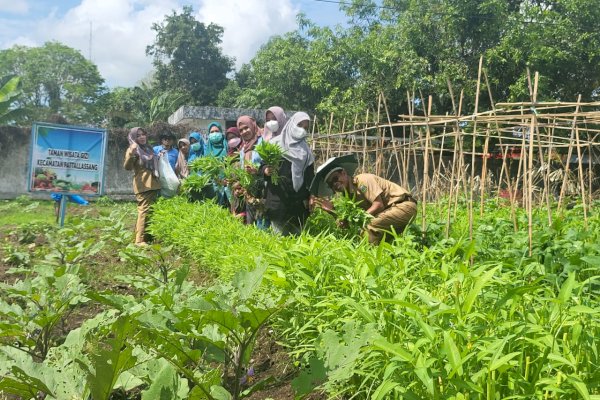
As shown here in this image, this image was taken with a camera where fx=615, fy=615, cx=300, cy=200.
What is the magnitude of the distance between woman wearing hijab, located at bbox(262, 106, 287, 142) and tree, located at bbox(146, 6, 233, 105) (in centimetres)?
2279

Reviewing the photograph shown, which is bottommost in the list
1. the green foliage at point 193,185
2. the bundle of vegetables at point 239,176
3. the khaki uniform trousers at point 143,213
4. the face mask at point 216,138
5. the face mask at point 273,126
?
the khaki uniform trousers at point 143,213

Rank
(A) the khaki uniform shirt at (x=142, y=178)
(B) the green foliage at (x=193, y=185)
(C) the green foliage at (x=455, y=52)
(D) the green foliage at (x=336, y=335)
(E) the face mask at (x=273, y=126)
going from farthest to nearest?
(C) the green foliage at (x=455, y=52) < (A) the khaki uniform shirt at (x=142, y=178) < (B) the green foliage at (x=193, y=185) < (E) the face mask at (x=273, y=126) < (D) the green foliage at (x=336, y=335)

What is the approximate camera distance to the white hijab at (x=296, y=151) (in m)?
6.28

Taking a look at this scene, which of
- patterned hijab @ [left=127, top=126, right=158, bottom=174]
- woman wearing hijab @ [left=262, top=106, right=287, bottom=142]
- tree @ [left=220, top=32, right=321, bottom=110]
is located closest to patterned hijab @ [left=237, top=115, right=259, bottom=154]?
woman wearing hijab @ [left=262, top=106, right=287, bottom=142]

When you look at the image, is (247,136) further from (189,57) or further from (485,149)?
(189,57)

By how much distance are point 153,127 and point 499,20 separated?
30.2ft

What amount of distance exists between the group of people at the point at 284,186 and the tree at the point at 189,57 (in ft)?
70.2

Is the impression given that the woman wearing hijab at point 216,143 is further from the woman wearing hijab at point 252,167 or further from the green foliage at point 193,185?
the woman wearing hijab at point 252,167

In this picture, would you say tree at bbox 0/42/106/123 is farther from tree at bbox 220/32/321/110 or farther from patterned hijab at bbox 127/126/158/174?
patterned hijab at bbox 127/126/158/174

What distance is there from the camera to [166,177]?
8.84m

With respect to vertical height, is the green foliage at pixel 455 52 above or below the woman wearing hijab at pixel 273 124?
above

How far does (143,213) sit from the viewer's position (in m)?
8.13

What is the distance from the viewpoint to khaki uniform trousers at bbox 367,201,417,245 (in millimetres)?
5457

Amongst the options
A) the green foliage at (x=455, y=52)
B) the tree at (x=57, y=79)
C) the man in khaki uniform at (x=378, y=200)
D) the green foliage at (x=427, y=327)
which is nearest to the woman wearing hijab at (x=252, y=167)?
the man in khaki uniform at (x=378, y=200)
